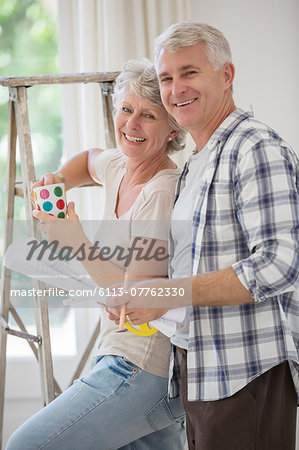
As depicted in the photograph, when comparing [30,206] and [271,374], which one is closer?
[271,374]

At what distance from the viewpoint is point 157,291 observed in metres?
1.15

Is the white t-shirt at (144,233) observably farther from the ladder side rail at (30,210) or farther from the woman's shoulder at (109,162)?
the ladder side rail at (30,210)

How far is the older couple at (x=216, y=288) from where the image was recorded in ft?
3.53

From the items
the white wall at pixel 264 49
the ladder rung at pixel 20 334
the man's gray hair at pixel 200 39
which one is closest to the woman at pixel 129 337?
the man's gray hair at pixel 200 39

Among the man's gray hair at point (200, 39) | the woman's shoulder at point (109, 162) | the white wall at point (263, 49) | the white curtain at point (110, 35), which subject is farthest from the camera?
the white wall at point (263, 49)

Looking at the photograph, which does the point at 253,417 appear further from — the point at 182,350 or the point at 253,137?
the point at 253,137

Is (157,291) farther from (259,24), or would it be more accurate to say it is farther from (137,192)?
(259,24)

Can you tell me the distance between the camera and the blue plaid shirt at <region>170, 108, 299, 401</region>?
1063 millimetres

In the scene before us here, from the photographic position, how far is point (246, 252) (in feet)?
3.77

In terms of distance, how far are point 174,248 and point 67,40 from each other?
1.47 m

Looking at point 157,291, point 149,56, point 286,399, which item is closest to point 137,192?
point 157,291

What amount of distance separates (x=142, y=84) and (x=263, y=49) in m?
1.15

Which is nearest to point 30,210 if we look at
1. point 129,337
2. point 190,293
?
point 129,337

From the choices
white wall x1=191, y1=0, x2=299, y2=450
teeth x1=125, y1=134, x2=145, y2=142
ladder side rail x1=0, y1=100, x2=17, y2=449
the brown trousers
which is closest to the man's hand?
the brown trousers
